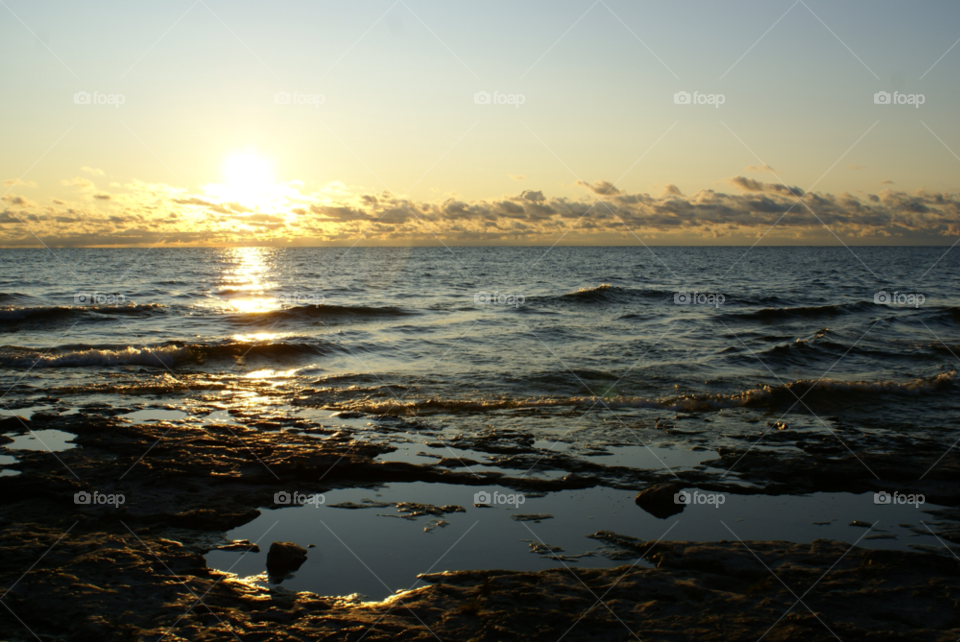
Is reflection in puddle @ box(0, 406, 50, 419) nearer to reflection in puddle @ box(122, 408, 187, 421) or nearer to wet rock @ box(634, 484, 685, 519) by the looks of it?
reflection in puddle @ box(122, 408, 187, 421)

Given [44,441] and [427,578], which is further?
[44,441]

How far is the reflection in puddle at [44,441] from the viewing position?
835cm

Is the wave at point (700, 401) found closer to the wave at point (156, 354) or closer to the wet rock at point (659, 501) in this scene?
the wet rock at point (659, 501)

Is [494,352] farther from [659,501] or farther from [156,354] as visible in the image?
[659,501]

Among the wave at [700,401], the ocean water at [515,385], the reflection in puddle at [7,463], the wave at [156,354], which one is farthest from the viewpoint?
the wave at [156,354]

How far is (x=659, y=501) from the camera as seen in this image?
22.3ft

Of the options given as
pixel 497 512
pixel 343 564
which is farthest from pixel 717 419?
pixel 343 564

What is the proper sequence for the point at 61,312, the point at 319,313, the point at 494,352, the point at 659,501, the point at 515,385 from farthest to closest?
the point at 319,313 < the point at 61,312 < the point at 494,352 < the point at 515,385 < the point at 659,501

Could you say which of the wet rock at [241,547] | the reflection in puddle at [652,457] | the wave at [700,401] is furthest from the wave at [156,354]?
the wet rock at [241,547]

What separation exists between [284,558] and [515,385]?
28.3 feet

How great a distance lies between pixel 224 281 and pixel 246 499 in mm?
44667

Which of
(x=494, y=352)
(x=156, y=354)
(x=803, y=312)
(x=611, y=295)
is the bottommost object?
(x=494, y=352)

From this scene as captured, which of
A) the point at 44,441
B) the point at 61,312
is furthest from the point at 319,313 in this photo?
the point at 44,441

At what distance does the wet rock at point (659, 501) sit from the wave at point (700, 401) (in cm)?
470
